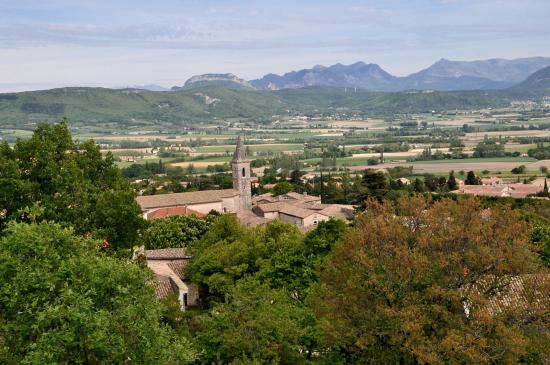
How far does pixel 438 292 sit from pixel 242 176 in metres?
54.7

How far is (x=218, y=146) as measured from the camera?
184m

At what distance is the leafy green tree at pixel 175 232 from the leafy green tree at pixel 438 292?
26461 mm

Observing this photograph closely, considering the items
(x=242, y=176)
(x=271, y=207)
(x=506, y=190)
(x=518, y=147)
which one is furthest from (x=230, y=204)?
(x=518, y=147)

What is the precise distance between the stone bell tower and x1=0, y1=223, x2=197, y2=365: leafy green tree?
5468 centimetres

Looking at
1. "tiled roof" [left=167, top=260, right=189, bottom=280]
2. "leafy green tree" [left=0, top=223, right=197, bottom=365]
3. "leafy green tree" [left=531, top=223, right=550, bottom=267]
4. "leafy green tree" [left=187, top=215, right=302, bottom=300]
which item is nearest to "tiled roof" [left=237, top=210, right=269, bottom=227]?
"tiled roof" [left=167, top=260, right=189, bottom=280]

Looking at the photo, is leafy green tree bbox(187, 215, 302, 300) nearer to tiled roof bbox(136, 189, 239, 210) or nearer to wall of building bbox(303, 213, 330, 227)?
wall of building bbox(303, 213, 330, 227)

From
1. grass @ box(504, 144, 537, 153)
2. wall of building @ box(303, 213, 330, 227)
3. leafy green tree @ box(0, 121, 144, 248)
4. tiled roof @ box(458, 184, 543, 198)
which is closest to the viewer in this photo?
leafy green tree @ box(0, 121, 144, 248)

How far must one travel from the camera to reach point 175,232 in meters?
43.6

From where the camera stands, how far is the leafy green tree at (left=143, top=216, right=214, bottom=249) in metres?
43.2

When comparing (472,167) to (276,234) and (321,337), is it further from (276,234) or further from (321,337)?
(321,337)

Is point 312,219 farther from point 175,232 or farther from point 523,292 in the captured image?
point 523,292

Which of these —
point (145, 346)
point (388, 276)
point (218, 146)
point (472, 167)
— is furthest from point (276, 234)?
point (218, 146)

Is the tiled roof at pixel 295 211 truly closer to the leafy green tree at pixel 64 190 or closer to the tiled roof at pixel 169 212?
the tiled roof at pixel 169 212

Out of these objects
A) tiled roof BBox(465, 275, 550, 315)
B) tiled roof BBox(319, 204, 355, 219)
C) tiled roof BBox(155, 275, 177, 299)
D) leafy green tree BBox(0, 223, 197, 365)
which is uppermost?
leafy green tree BBox(0, 223, 197, 365)
